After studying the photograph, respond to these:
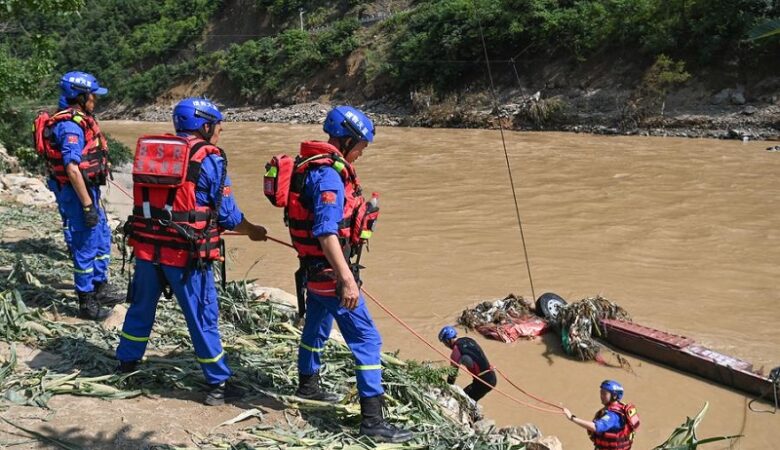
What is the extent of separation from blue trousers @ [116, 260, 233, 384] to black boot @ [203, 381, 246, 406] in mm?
64

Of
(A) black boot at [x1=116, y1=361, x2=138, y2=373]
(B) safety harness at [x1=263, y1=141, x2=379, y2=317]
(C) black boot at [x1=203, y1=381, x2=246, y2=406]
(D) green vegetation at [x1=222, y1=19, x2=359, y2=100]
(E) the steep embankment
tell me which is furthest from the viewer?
(D) green vegetation at [x1=222, y1=19, x2=359, y2=100]

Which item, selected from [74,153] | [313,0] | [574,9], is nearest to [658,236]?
[74,153]

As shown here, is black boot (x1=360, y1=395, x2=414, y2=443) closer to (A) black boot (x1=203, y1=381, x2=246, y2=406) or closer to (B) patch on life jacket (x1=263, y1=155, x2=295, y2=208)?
(A) black boot (x1=203, y1=381, x2=246, y2=406)

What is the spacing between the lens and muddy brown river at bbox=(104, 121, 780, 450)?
234 inches

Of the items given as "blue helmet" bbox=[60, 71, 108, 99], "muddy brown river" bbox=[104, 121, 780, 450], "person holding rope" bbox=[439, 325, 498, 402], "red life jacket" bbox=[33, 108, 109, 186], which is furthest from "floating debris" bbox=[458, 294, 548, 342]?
"blue helmet" bbox=[60, 71, 108, 99]

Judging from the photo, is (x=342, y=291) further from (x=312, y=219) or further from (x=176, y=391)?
(x=176, y=391)

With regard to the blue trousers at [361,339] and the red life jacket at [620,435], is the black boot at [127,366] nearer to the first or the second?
the blue trousers at [361,339]

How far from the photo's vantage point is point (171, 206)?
3795mm

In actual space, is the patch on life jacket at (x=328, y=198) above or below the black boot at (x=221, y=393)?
above

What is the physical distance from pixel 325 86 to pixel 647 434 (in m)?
32.1

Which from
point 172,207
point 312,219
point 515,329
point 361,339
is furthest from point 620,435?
point 172,207

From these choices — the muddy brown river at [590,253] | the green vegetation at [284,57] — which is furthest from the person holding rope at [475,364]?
Answer: the green vegetation at [284,57]

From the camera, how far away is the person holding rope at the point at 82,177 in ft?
17.0

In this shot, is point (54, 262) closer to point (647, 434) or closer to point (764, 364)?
point (647, 434)
